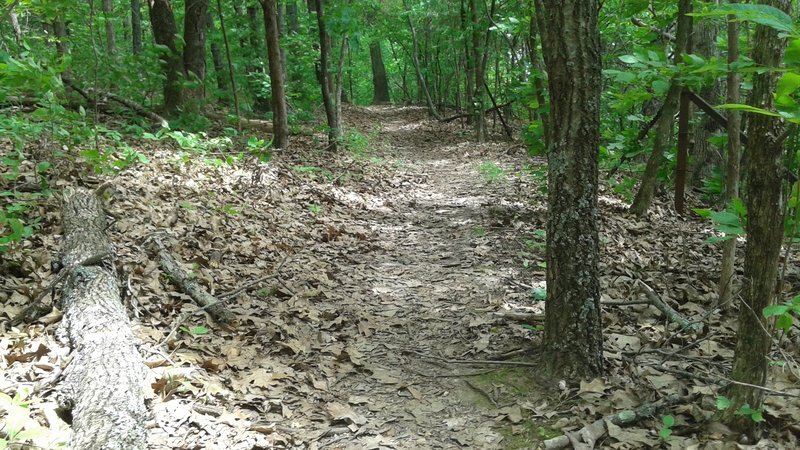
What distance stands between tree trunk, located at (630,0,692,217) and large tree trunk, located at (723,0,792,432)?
369 centimetres

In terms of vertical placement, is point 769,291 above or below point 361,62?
below

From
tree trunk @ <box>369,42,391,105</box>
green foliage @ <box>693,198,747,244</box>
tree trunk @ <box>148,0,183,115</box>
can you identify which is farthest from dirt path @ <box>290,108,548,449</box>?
tree trunk @ <box>369,42,391,105</box>

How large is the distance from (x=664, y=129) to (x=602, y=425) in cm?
466

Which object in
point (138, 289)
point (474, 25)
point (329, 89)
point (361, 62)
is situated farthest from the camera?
point (361, 62)

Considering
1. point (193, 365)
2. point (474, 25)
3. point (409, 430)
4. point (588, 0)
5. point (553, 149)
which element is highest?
point (474, 25)

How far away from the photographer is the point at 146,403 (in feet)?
9.80

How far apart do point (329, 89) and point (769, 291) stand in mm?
→ 9960

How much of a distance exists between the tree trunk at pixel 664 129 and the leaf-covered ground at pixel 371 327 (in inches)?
10.8

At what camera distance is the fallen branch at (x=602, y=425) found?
280 centimetres

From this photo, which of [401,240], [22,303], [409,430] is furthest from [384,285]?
[22,303]

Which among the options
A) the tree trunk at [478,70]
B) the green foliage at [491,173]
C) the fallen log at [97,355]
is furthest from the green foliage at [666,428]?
the tree trunk at [478,70]

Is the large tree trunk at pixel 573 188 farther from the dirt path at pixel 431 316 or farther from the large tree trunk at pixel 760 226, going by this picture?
the large tree trunk at pixel 760 226

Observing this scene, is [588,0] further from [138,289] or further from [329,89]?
[329,89]

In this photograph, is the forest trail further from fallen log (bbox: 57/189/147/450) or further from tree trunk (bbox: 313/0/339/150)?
tree trunk (bbox: 313/0/339/150)
